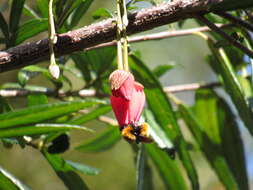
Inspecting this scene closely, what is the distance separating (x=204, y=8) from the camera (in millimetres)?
809

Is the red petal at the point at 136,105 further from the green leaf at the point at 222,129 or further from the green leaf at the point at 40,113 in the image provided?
the green leaf at the point at 222,129

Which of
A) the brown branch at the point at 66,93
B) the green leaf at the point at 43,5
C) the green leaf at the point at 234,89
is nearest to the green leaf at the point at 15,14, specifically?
the green leaf at the point at 43,5

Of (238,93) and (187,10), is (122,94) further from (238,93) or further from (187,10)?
(238,93)

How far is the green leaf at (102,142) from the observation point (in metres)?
1.68

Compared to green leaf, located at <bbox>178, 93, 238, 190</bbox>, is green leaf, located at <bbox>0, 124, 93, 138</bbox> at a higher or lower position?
higher

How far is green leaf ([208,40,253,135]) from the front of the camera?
119 cm

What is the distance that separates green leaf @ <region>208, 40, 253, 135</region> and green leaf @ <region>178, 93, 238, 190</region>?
29 cm

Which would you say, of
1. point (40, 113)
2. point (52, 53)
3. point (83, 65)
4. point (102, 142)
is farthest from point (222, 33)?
point (102, 142)

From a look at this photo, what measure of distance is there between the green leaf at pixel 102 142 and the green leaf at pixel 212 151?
0.25 meters

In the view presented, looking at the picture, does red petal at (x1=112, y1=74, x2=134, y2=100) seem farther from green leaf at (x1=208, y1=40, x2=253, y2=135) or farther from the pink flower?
green leaf at (x1=208, y1=40, x2=253, y2=135)

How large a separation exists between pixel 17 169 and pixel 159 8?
Result: 7.80ft

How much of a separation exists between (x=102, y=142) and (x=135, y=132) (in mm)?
921

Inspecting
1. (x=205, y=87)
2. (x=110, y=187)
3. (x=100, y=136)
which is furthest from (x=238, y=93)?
(x=110, y=187)

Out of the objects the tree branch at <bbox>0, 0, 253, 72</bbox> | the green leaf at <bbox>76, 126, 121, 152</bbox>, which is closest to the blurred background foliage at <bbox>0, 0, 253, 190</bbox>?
the green leaf at <bbox>76, 126, 121, 152</bbox>
